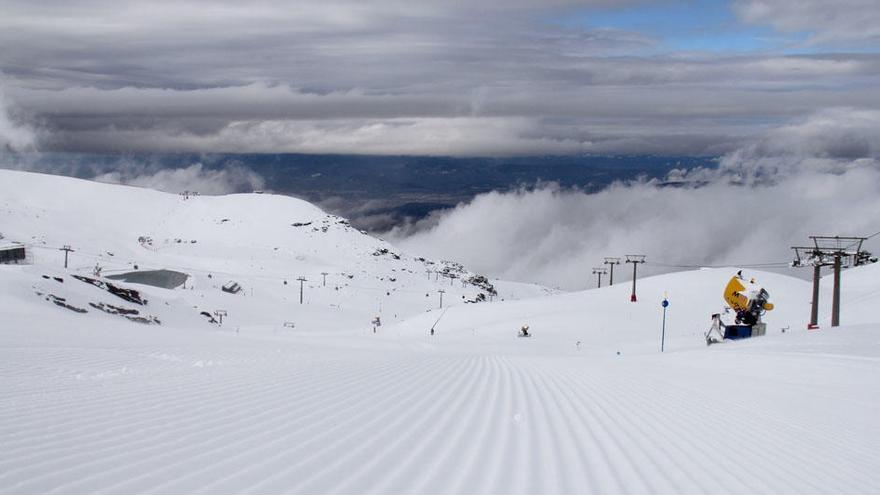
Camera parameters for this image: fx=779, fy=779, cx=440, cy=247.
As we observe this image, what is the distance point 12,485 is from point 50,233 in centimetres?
14769

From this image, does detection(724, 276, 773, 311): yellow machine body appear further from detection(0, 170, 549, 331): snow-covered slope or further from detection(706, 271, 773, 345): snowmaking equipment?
detection(0, 170, 549, 331): snow-covered slope

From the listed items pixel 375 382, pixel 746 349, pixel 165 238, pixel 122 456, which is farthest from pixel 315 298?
pixel 122 456

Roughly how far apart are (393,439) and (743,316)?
3090cm

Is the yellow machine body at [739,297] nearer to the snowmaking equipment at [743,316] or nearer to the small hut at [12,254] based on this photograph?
the snowmaking equipment at [743,316]

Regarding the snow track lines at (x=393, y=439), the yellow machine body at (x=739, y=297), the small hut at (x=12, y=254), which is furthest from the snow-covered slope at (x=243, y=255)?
the snow track lines at (x=393, y=439)

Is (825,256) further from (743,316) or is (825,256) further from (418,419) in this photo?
(418,419)

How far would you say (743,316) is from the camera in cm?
3588

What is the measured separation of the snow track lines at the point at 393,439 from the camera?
263 inches

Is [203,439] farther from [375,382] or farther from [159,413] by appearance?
[375,382]

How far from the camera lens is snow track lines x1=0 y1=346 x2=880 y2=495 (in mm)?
6668

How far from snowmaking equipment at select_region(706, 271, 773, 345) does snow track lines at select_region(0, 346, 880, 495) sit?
2132cm

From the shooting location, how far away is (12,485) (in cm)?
585

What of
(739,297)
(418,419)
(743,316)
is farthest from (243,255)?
(418,419)

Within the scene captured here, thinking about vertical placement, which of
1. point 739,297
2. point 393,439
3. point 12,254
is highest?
point 739,297
